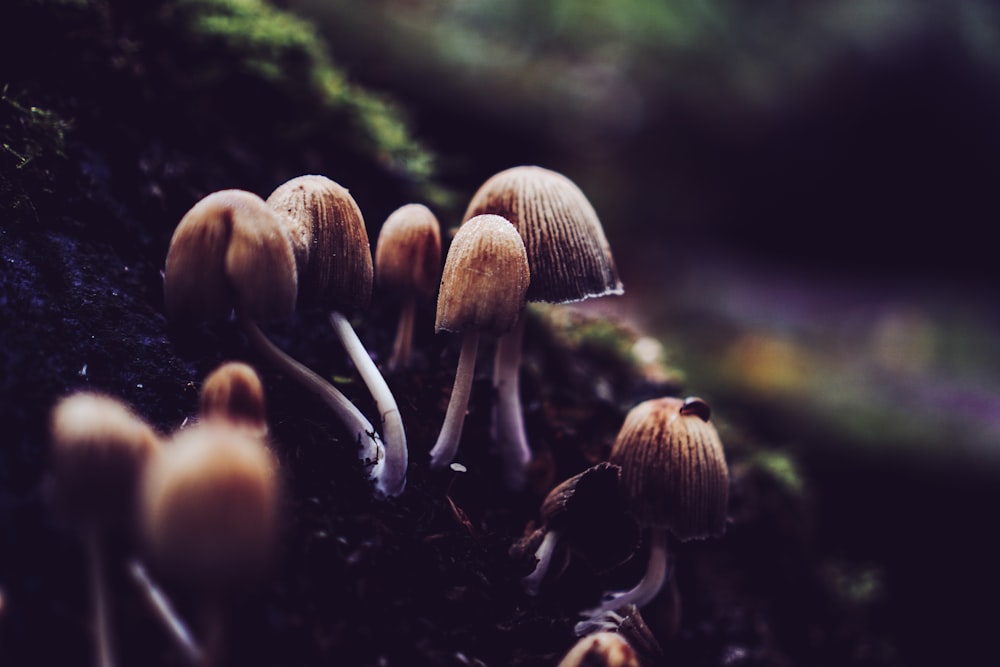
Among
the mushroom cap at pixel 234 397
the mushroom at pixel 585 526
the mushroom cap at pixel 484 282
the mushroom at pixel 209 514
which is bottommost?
the mushroom at pixel 585 526

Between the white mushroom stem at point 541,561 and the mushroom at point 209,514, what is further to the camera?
the white mushroom stem at point 541,561

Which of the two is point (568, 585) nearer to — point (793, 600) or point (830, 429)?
point (793, 600)

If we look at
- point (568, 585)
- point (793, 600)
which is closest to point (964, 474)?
point (793, 600)

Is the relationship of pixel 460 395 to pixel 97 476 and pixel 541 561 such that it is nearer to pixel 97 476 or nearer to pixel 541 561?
pixel 541 561

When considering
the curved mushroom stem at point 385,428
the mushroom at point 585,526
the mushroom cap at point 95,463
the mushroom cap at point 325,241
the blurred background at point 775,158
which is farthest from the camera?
the blurred background at point 775,158

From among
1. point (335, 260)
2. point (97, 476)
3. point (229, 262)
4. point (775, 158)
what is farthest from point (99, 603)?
point (775, 158)

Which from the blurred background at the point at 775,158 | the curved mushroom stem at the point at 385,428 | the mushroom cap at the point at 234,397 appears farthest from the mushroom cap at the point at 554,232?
the blurred background at the point at 775,158

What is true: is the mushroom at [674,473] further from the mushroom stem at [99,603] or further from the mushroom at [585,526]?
the mushroom stem at [99,603]
